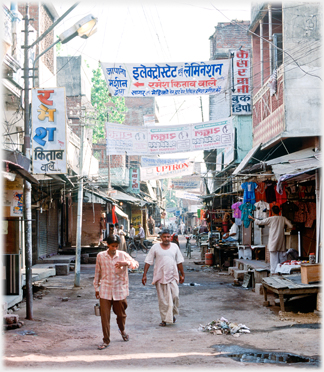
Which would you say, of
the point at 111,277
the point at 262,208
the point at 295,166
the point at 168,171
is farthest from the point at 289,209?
the point at 168,171

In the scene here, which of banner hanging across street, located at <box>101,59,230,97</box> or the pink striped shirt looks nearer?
the pink striped shirt

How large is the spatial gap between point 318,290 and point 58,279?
10.3 m

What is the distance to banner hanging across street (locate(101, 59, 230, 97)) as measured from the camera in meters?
12.3

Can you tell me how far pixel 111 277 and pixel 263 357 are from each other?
2.50 metres

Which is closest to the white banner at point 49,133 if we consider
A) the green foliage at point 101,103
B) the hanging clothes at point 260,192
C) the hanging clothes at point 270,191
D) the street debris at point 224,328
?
the street debris at point 224,328

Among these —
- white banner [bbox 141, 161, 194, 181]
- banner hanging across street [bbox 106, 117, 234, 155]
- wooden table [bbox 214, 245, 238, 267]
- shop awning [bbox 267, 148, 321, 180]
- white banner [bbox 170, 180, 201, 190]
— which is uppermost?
banner hanging across street [bbox 106, 117, 234, 155]

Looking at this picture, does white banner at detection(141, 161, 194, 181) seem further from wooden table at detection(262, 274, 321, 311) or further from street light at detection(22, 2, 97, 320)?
wooden table at detection(262, 274, 321, 311)

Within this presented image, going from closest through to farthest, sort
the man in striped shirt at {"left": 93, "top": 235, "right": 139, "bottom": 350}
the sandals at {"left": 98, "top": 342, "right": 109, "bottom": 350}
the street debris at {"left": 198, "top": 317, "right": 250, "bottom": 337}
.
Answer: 1. the sandals at {"left": 98, "top": 342, "right": 109, "bottom": 350}
2. the man in striped shirt at {"left": 93, "top": 235, "right": 139, "bottom": 350}
3. the street debris at {"left": 198, "top": 317, "right": 250, "bottom": 337}

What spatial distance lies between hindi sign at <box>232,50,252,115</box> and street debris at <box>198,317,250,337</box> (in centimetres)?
1061

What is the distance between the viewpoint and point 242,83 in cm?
1853

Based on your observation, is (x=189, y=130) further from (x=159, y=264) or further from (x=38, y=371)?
(x=38, y=371)

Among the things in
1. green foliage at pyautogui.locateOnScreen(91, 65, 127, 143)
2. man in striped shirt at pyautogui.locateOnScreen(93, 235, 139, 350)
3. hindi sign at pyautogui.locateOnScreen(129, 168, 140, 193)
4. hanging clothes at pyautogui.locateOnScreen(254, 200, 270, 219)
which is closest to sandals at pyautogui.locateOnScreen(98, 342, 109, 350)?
man in striped shirt at pyautogui.locateOnScreen(93, 235, 139, 350)

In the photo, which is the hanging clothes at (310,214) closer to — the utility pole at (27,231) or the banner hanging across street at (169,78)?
the banner hanging across street at (169,78)

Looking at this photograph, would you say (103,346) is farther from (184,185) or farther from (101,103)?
(101,103)
